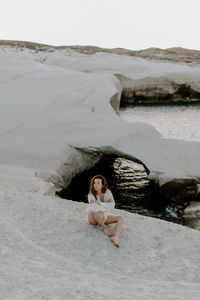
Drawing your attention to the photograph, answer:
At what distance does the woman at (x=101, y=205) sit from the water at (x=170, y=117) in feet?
47.8

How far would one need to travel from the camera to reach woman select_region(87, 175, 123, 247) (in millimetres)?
7969

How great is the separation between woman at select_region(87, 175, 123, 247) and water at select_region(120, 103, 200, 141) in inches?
574

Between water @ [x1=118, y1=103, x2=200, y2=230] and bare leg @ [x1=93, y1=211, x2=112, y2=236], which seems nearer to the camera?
bare leg @ [x1=93, y1=211, x2=112, y2=236]

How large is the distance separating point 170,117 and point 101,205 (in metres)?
22.7

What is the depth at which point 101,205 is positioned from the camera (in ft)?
26.4

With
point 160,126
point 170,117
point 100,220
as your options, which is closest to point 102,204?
point 100,220

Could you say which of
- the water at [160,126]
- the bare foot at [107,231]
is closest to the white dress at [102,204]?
the bare foot at [107,231]

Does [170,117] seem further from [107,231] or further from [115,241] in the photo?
[115,241]

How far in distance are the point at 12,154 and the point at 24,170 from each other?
1748mm

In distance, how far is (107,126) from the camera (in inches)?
644

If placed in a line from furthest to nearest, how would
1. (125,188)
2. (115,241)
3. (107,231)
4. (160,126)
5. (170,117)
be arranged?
(170,117) < (160,126) < (125,188) < (107,231) < (115,241)

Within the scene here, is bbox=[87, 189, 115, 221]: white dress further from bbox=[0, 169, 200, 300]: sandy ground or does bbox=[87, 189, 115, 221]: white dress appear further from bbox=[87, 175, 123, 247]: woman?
bbox=[0, 169, 200, 300]: sandy ground

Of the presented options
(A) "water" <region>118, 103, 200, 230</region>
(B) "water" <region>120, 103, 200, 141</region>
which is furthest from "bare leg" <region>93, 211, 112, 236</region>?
(B) "water" <region>120, 103, 200, 141</region>

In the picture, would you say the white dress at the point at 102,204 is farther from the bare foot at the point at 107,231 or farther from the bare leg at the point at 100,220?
the bare foot at the point at 107,231
